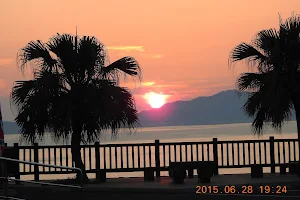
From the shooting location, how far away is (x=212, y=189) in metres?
18.7

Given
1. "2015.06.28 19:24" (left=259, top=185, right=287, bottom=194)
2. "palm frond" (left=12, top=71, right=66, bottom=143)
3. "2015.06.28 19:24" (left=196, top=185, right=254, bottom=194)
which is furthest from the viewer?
"palm frond" (left=12, top=71, right=66, bottom=143)

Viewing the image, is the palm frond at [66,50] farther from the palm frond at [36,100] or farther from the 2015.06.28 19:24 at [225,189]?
the 2015.06.28 19:24 at [225,189]

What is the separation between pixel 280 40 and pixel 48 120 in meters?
7.83

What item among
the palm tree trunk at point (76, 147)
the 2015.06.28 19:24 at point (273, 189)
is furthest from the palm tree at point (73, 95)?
the 2015.06.28 19:24 at point (273, 189)

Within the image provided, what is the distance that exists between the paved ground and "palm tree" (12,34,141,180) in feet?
6.72

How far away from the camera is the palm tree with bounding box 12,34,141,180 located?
21.5 meters

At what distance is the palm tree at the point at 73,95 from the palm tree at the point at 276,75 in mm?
4034

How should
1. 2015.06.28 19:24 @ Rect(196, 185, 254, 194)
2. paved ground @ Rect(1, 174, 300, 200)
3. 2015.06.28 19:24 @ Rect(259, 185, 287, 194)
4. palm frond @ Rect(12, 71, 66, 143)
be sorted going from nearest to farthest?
paved ground @ Rect(1, 174, 300, 200), 2015.06.28 19:24 @ Rect(259, 185, 287, 194), 2015.06.28 19:24 @ Rect(196, 185, 254, 194), palm frond @ Rect(12, 71, 66, 143)

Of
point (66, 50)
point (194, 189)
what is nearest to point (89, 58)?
point (66, 50)

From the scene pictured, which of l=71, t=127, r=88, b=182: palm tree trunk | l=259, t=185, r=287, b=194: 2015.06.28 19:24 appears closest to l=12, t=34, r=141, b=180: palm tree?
l=71, t=127, r=88, b=182: palm tree trunk

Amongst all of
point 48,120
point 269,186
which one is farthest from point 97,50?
point 269,186

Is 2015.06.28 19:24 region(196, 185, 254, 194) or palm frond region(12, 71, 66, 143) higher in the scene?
palm frond region(12, 71, 66, 143)

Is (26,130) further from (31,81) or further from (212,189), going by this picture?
(212,189)

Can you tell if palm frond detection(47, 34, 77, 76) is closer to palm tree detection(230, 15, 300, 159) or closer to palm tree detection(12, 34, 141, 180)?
palm tree detection(12, 34, 141, 180)
